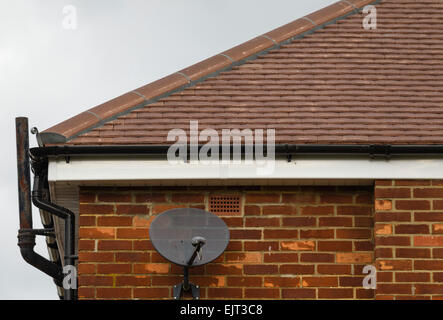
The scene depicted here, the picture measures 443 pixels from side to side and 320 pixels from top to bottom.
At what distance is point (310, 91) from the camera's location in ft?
30.3

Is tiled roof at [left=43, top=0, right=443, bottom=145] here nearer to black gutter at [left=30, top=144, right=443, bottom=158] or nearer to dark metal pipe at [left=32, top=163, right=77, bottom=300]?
black gutter at [left=30, top=144, right=443, bottom=158]

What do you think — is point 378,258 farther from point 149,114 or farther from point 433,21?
point 433,21

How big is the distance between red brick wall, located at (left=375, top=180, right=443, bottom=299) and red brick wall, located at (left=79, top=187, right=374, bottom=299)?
0.21 metres

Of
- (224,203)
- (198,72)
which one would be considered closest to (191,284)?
(224,203)

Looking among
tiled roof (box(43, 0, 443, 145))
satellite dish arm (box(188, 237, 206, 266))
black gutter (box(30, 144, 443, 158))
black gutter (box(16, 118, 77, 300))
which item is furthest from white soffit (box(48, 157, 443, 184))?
satellite dish arm (box(188, 237, 206, 266))

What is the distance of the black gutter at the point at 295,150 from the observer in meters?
8.36

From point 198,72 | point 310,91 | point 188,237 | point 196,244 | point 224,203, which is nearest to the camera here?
point 196,244

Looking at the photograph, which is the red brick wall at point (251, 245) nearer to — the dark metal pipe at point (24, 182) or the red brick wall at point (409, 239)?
the red brick wall at point (409, 239)

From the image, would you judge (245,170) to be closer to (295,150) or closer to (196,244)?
(295,150)

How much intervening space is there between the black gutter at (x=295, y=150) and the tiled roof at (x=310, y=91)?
127mm

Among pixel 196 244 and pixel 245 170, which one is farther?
pixel 245 170

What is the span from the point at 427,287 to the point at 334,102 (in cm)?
199

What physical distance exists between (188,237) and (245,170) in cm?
79

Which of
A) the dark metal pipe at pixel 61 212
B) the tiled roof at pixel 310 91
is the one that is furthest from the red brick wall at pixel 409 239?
the dark metal pipe at pixel 61 212
